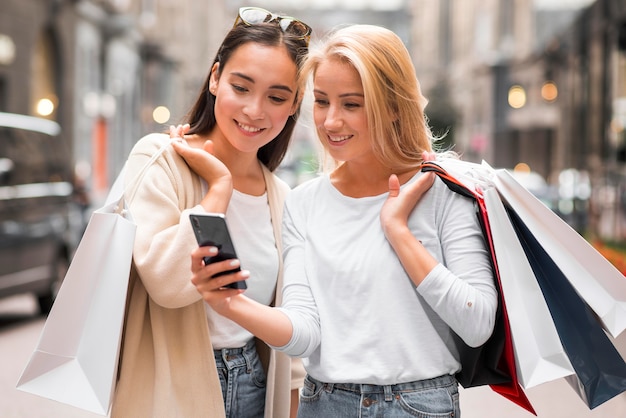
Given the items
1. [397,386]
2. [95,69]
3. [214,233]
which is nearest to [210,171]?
[214,233]

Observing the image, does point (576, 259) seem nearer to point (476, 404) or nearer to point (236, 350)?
point (236, 350)

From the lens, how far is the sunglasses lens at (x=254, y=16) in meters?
2.92

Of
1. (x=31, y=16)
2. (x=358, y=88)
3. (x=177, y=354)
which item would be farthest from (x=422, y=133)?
(x=31, y=16)

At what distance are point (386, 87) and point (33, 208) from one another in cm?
906

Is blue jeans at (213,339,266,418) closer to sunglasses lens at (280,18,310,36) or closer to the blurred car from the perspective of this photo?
sunglasses lens at (280,18,310,36)

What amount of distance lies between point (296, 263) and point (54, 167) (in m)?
9.81

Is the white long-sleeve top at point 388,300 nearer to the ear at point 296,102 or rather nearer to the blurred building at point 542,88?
the ear at point 296,102

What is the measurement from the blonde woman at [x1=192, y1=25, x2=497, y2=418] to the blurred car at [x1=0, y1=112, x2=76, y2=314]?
803cm

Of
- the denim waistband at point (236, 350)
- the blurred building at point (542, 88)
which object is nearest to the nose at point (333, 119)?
the denim waistband at point (236, 350)

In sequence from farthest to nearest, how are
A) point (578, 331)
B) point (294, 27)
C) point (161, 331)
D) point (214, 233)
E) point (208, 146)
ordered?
point (294, 27) → point (208, 146) → point (161, 331) → point (578, 331) → point (214, 233)

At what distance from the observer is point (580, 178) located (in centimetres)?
2070

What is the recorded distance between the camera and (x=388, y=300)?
93.3 inches

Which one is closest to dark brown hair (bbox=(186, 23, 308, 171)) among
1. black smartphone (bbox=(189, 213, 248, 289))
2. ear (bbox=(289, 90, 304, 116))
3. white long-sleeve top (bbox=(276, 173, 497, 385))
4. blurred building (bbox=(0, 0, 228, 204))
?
ear (bbox=(289, 90, 304, 116))

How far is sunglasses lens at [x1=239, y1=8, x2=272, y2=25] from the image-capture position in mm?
2917
